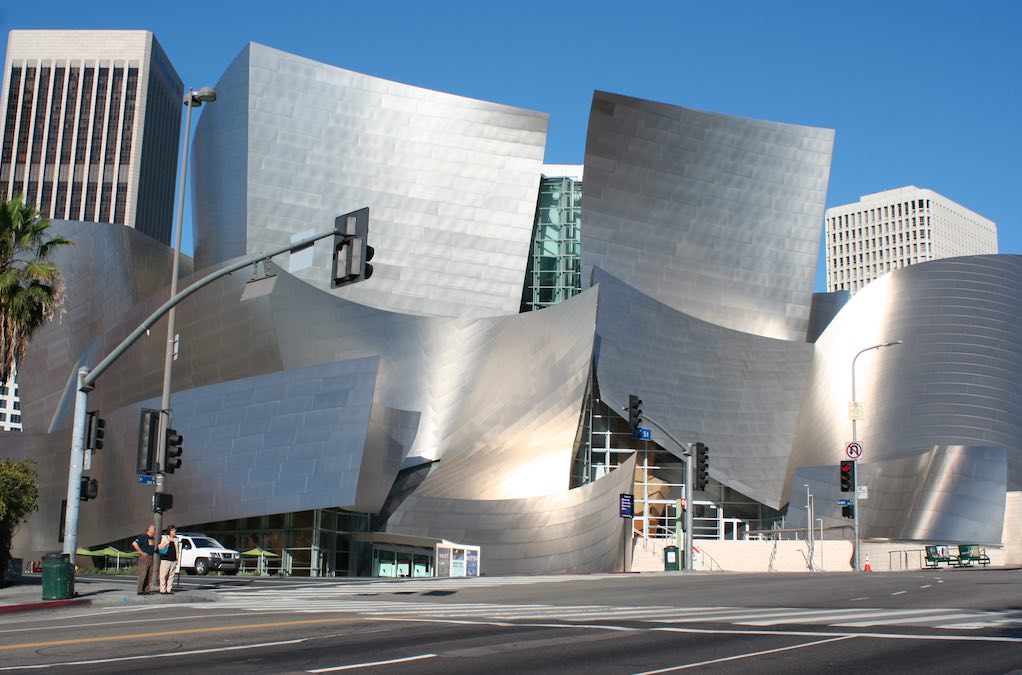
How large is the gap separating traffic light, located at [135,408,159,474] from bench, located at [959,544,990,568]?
99.0ft

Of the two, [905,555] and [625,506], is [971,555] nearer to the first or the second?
[905,555]

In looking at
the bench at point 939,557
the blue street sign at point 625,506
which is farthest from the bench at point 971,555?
the blue street sign at point 625,506

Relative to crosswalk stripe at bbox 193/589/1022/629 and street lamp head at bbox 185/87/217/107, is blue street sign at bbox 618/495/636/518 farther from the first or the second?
street lamp head at bbox 185/87/217/107

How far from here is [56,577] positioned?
62.3 ft

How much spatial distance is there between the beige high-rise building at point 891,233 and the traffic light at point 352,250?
176 meters

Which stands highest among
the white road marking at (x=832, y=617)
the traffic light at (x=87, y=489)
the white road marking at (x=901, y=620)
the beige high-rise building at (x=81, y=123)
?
the beige high-rise building at (x=81, y=123)

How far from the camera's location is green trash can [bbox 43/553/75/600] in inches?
746

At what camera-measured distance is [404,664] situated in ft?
31.1

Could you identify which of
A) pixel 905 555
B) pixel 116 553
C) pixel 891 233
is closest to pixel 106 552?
pixel 116 553

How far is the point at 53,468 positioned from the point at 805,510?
3081 cm

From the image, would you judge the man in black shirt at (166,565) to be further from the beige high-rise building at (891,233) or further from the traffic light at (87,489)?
the beige high-rise building at (891,233)

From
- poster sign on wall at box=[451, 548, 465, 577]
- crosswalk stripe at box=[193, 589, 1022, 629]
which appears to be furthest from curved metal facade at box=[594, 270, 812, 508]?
crosswalk stripe at box=[193, 589, 1022, 629]

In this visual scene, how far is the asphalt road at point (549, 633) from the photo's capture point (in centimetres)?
947

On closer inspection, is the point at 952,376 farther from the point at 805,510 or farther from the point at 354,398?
the point at 354,398
